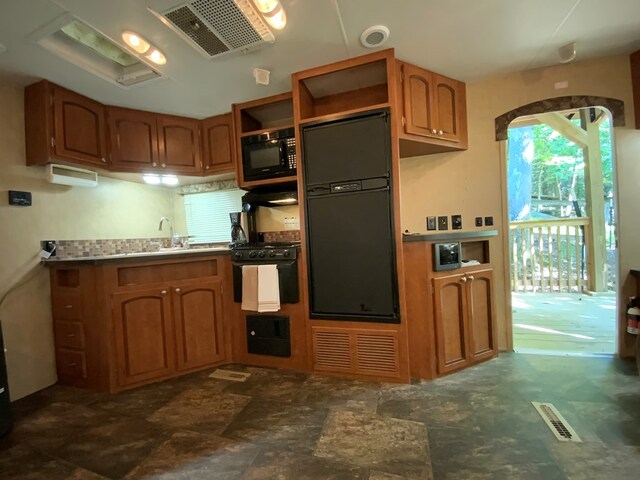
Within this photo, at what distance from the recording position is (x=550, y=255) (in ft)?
13.6

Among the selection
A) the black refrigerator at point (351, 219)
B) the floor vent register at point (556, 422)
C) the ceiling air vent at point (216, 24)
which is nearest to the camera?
the floor vent register at point (556, 422)

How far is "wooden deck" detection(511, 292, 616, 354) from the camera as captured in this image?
8.06 feet

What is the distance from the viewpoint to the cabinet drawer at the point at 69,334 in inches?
82.9

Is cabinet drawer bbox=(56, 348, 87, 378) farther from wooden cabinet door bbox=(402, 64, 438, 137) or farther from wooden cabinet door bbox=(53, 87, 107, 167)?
wooden cabinet door bbox=(402, 64, 438, 137)

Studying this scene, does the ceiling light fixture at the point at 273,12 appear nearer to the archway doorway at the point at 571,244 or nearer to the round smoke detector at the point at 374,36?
the round smoke detector at the point at 374,36

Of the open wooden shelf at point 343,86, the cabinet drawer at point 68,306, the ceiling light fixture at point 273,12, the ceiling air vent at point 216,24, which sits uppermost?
the ceiling light fixture at point 273,12

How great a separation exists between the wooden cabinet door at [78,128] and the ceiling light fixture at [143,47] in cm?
84

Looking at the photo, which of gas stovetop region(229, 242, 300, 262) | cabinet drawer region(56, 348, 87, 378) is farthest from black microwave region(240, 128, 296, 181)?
cabinet drawer region(56, 348, 87, 378)

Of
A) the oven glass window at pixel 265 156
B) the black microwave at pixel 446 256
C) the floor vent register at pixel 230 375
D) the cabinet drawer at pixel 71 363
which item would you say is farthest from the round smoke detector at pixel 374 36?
the cabinet drawer at pixel 71 363

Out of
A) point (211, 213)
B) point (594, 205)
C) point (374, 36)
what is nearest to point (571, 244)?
point (594, 205)

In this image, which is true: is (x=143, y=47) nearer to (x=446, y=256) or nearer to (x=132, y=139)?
(x=132, y=139)

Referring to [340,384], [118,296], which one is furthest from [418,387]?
[118,296]

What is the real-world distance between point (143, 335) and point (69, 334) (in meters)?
0.57

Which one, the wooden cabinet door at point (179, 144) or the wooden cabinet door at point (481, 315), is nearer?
the wooden cabinet door at point (481, 315)
